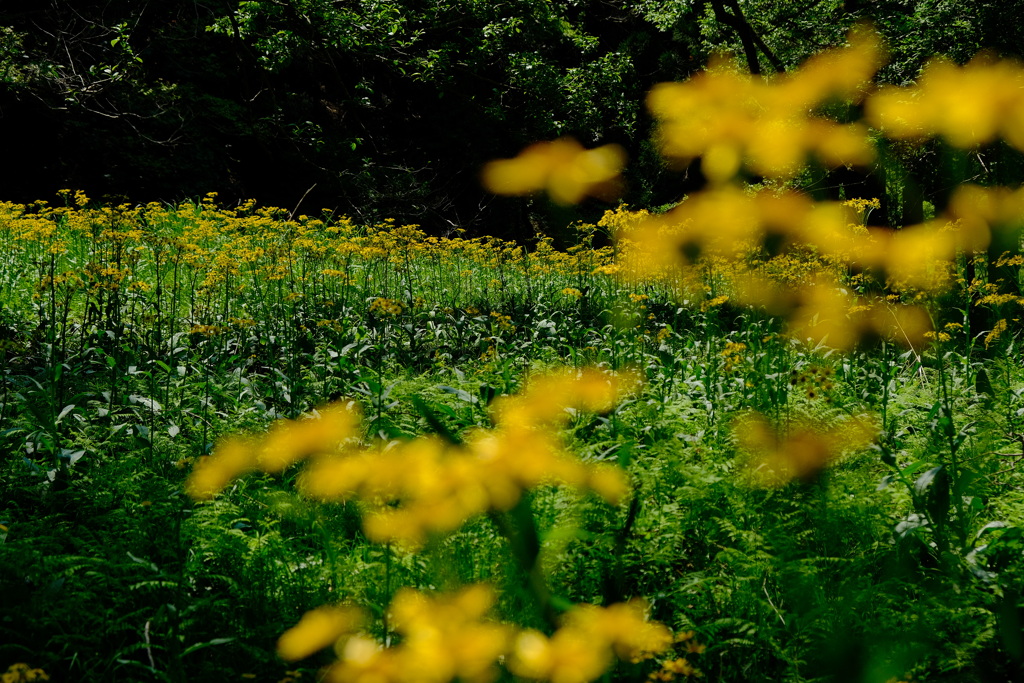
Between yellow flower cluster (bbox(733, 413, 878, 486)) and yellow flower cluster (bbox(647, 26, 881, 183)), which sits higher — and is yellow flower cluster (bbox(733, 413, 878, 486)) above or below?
below

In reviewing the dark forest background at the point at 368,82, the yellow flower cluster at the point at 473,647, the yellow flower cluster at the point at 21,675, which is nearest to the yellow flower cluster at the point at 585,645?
the yellow flower cluster at the point at 473,647

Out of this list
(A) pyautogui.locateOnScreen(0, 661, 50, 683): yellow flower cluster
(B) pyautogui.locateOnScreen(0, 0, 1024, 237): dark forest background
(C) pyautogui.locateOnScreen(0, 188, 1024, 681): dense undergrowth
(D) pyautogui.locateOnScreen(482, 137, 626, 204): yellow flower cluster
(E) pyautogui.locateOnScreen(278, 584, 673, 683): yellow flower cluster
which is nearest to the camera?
(E) pyautogui.locateOnScreen(278, 584, 673, 683): yellow flower cluster

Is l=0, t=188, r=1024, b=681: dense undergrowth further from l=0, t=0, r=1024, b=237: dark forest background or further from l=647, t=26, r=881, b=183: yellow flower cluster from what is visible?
l=0, t=0, r=1024, b=237: dark forest background

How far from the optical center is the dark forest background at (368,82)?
571 cm

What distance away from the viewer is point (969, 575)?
1.66 metres

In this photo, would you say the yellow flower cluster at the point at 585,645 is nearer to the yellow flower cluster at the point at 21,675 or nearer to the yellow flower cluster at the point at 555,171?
the yellow flower cluster at the point at 555,171

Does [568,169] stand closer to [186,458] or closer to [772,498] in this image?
[772,498]

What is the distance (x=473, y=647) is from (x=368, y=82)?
19.6ft

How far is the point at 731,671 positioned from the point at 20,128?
12.8 metres

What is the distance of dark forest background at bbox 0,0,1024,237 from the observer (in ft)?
18.7

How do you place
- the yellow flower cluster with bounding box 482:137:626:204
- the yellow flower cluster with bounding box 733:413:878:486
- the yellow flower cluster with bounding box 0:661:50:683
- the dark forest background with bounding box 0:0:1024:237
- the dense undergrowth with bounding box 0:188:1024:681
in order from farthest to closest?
the dark forest background with bounding box 0:0:1024:237
the yellow flower cluster with bounding box 733:413:878:486
the dense undergrowth with bounding box 0:188:1024:681
the yellow flower cluster with bounding box 0:661:50:683
the yellow flower cluster with bounding box 482:137:626:204

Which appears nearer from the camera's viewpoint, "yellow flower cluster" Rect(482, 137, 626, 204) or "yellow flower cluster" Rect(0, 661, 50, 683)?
"yellow flower cluster" Rect(482, 137, 626, 204)

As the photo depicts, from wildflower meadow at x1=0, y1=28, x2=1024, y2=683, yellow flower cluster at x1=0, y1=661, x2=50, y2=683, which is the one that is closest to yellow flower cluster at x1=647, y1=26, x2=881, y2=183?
wildflower meadow at x1=0, y1=28, x2=1024, y2=683

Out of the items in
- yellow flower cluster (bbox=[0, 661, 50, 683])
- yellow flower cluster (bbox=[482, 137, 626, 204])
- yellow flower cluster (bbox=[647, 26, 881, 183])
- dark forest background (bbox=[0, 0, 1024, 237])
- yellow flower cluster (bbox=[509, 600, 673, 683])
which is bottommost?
yellow flower cluster (bbox=[0, 661, 50, 683])
